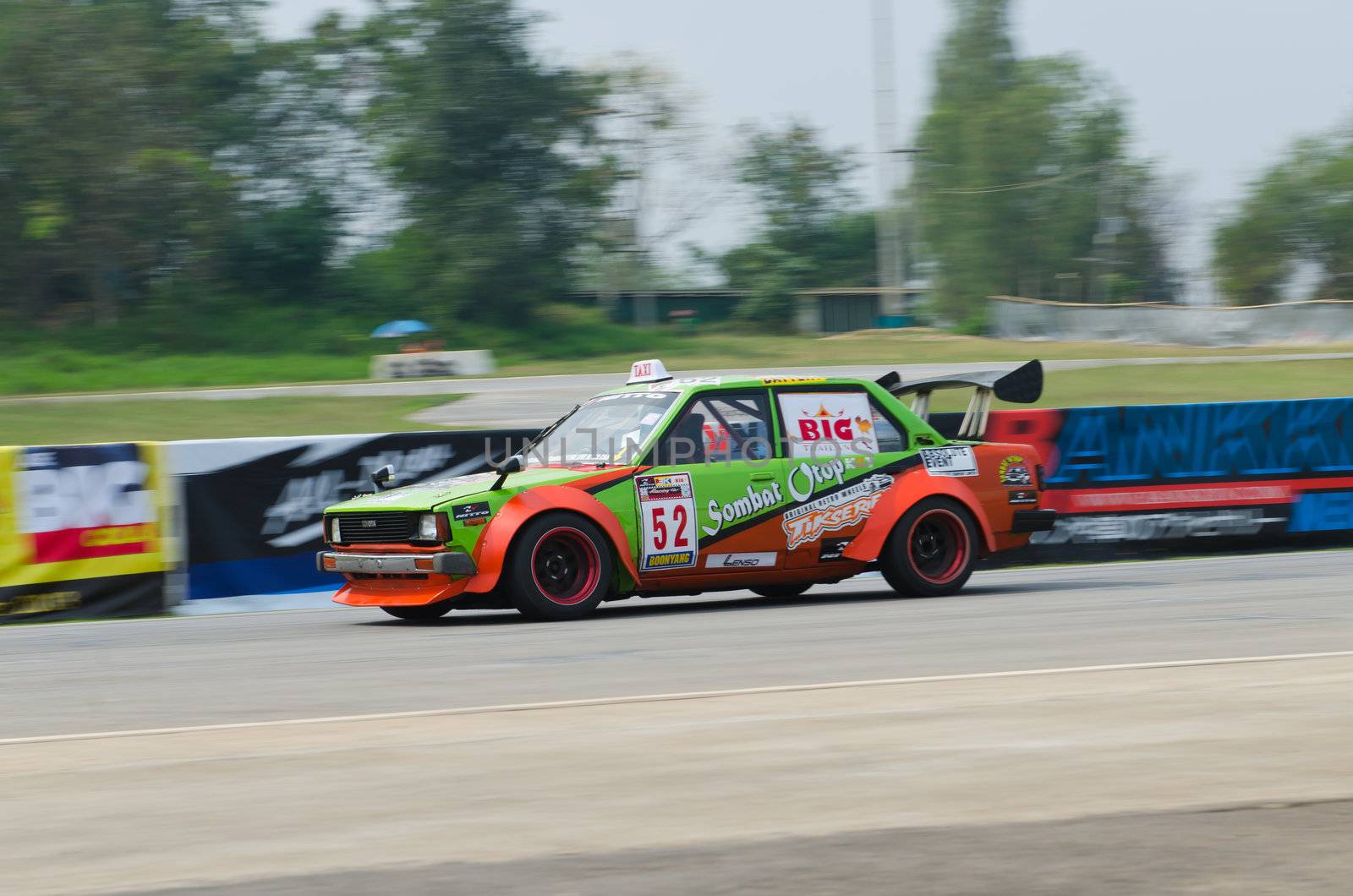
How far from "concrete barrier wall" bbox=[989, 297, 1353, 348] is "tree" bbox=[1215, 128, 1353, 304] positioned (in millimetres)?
27868

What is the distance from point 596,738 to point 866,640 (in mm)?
3224

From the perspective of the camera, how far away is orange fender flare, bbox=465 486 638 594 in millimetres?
10125

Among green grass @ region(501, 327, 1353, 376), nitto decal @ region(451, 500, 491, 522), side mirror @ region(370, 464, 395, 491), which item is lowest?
nitto decal @ region(451, 500, 491, 522)

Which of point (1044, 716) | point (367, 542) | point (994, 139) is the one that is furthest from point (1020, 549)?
point (994, 139)

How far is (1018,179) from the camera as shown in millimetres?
78750

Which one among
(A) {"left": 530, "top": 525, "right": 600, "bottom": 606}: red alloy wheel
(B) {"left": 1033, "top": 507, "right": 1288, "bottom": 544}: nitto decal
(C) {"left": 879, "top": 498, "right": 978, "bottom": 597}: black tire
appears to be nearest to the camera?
(A) {"left": 530, "top": 525, "right": 600, "bottom": 606}: red alloy wheel

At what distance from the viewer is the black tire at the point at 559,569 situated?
10219 millimetres

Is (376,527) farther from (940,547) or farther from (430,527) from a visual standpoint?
(940,547)

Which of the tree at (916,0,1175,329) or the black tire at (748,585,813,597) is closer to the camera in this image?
the black tire at (748,585,813,597)

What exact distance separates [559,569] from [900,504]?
259 centimetres

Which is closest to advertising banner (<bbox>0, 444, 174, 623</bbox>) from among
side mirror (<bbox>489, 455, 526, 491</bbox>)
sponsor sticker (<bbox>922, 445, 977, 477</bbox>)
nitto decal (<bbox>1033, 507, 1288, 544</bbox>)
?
side mirror (<bbox>489, 455, 526, 491</bbox>)

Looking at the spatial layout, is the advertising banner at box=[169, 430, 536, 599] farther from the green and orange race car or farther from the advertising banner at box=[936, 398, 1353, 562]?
the advertising banner at box=[936, 398, 1353, 562]

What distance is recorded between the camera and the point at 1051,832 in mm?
4766

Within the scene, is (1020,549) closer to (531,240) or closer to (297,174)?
(531,240)
